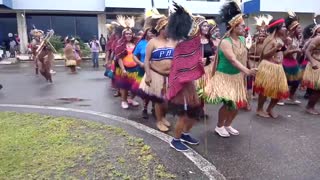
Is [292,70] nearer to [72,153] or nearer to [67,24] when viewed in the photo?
[72,153]

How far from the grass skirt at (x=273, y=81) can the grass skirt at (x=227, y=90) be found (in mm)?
1266

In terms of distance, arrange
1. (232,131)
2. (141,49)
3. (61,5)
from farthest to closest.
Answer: (61,5)
(141,49)
(232,131)

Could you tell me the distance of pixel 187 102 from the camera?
15.0 feet

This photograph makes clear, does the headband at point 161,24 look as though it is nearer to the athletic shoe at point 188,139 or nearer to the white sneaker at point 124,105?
the athletic shoe at point 188,139

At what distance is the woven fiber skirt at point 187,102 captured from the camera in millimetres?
4586

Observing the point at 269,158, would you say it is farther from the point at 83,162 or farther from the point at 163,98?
the point at 83,162

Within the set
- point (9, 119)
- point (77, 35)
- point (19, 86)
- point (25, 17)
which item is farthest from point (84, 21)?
point (9, 119)

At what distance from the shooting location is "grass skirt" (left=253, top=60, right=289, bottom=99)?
20.5 feet

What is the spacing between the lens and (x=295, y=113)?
22.7 ft

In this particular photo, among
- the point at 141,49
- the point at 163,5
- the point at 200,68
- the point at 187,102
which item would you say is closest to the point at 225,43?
the point at 200,68

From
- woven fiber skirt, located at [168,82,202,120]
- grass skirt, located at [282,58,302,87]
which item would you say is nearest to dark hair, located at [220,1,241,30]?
woven fiber skirt, located at [168,82,202,120]

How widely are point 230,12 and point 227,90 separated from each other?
1068 mm

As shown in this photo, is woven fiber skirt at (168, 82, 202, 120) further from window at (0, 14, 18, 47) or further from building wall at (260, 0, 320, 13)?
window at (0, 14, 18, 47)

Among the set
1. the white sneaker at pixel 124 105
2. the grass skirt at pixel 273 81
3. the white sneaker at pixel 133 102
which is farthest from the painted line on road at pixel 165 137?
the grass skirt at pixel 273 81
